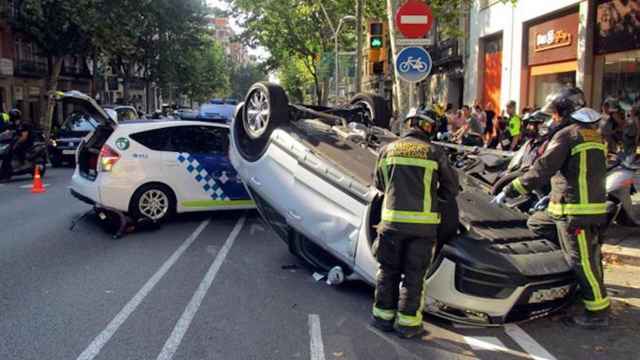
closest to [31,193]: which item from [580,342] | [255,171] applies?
[255,171]

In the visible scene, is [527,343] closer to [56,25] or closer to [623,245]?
[623,245]

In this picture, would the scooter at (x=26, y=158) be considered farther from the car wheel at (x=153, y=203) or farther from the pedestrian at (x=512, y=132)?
the pedestrian at (x=512, y=132)

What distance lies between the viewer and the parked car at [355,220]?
4742 millimetres

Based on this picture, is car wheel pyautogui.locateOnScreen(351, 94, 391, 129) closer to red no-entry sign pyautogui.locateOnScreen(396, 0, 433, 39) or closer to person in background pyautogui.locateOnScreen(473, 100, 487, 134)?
red no-entry sign pyautogui.locateOnScreen(396, 0, 433, 39)

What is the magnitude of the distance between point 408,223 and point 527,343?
4.28 ft

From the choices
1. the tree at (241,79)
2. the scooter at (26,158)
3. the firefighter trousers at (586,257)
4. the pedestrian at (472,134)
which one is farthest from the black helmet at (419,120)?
the tree at (241,79)

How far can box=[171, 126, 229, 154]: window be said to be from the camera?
29.9 ft

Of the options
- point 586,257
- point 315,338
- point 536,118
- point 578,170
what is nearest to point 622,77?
point 536,118

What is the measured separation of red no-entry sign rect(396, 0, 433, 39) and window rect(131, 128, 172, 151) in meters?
3.88

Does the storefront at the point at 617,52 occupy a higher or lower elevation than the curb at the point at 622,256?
higher

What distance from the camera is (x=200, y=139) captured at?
9.29 meters

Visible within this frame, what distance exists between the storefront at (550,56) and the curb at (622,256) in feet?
26.9

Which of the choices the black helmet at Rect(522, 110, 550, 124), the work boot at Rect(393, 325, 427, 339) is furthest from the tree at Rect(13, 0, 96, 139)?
the work boot at Rect(393, 325, 427, 339)

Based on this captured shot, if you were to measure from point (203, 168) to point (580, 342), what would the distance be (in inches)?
227
